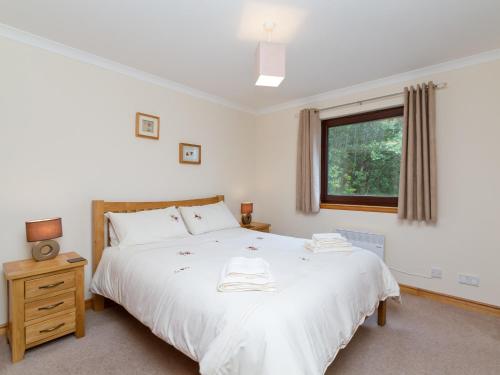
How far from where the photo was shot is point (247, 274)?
1449 millimetres

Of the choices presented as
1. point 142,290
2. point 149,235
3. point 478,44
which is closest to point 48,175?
point 149,235

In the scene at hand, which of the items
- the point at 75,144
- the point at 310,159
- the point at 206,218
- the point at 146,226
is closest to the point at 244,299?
the point at 146,226

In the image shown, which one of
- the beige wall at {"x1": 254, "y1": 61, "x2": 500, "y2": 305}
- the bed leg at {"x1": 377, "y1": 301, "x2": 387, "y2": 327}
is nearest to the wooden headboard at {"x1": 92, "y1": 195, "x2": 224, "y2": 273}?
the bed leg at {"x1": 377, "y1": 301, "x2": 387, "y2": 327}

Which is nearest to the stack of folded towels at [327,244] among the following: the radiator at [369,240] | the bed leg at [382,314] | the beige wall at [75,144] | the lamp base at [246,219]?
the bed leg at [382,314]

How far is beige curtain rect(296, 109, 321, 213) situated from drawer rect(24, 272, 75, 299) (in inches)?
105

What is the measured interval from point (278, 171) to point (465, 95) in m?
2.30

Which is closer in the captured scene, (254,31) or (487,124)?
(254,31)

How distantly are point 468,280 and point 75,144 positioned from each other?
12.9 ft

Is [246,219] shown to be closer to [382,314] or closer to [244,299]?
[382,314]

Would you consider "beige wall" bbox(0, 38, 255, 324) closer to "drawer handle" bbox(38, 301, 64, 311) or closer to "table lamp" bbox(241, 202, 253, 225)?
"drawer handle" bbox(38, 301, 64, 311)

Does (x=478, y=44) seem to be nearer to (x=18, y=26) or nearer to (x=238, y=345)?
(x=238, y=345)

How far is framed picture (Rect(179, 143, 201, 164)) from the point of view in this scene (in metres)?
3.26

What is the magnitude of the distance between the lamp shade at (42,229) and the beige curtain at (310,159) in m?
2.71

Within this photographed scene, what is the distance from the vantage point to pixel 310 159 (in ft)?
11.5
